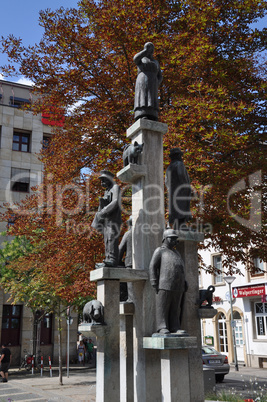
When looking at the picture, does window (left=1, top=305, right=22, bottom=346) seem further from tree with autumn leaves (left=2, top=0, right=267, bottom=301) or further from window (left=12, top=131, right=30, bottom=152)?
tree with autumn leaves (left=2, top=0, right=267, bottom=301)

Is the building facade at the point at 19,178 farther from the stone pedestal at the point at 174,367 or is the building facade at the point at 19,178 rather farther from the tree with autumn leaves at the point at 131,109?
the stone pedestal at the point at 174,367

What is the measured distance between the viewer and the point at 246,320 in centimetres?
2602

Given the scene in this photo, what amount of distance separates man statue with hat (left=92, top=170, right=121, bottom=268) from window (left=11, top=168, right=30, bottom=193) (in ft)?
80.3

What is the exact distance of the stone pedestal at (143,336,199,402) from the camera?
505cm

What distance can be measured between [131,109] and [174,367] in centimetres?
767

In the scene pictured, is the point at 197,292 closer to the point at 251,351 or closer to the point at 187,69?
the point at 187,69

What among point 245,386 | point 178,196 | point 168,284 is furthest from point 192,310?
point 245,386

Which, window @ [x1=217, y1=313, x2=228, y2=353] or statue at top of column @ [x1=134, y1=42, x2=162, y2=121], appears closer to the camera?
statue at top of column @ [x1=134, y1=42, x2=162, y2=121]

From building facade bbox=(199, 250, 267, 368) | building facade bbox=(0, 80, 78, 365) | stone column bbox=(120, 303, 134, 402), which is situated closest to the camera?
stone column bbox=(120, 303, 134, 402)

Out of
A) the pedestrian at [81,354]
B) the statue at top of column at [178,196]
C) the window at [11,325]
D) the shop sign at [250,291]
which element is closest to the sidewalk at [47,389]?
the statue at top of column at [178,196]

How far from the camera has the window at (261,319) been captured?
25.0 metres

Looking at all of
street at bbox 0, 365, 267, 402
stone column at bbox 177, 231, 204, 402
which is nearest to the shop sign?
street at bbox 0, 365, 267, 402

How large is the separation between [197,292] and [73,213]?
6083 mm

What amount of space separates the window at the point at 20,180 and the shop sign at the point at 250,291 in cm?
1612
